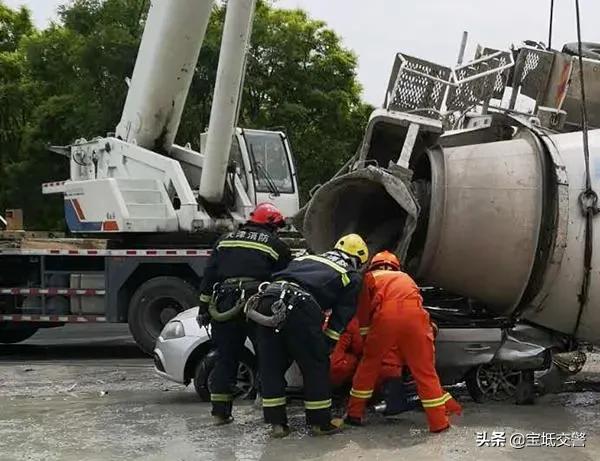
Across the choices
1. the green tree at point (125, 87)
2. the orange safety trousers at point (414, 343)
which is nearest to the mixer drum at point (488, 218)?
the orange safety trousers at point (414, 343)

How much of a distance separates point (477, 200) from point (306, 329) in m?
1.74

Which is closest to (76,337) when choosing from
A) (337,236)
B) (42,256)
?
(42,256)

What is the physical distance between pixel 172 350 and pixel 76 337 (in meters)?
7.07

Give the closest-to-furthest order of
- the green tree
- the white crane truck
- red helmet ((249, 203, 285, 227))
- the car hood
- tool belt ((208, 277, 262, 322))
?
tool belt ((208, 277, 262, 322)), red helmet ((249, 203, 285, 227)), the car hood, the white crane truck, the green tree

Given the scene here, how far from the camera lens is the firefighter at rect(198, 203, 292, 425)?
21.6 ft

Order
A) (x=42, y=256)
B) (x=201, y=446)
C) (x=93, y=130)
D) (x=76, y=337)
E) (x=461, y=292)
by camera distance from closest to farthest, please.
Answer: (x=201, y=446), (x=461, y=292), (x=42, y=256), (x=76, y=337), (x=93, y=130)

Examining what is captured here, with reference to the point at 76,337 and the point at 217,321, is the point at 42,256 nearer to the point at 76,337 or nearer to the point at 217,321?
the point at 76,337

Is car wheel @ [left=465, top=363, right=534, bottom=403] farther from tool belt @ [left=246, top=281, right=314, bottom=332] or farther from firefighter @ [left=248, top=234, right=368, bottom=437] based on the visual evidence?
tool belt @ [left=246, top=281, right=314, bottom=332]

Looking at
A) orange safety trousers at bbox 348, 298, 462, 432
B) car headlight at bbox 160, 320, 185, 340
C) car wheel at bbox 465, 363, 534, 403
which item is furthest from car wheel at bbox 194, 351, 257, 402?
car wheel at bbox 465, 363, 534, 403

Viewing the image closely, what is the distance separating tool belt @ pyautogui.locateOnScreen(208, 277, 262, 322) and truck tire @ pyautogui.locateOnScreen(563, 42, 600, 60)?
4.18 metres

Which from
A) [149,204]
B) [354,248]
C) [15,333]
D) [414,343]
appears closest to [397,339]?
[414,343]

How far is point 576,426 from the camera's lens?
648 centimetres

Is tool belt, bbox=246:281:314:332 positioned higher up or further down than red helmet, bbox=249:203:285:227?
further down

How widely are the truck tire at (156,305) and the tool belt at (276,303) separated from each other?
5.05 m
